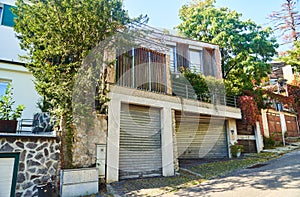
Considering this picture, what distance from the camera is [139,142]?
8.12 meters

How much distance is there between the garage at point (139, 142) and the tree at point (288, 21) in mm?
22647

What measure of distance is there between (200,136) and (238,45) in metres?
8.79

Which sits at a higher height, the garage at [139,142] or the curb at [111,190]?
the garage at [139,142]

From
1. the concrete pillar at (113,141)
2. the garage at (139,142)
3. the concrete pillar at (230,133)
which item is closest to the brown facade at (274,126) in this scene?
the concrete pillar at (230,133)

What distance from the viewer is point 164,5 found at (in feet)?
37.9

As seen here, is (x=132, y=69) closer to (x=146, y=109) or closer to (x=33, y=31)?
(x=146, y=109)

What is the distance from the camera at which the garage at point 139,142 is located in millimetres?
7634

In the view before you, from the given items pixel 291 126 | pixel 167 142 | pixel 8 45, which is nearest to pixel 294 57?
pixel 291 126

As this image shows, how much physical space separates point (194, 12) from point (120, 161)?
675 inches

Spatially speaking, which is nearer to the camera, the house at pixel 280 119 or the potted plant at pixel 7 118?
the potted plant at pixel 7 118

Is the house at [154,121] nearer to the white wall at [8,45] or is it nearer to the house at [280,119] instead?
the house at [280,119]

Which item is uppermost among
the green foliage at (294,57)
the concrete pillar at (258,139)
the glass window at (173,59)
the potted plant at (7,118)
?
the green foliage at (294,57)

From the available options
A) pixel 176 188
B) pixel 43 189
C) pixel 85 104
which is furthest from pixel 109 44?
pixel 176 188

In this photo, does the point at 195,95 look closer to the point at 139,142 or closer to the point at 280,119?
the point at 139,142
